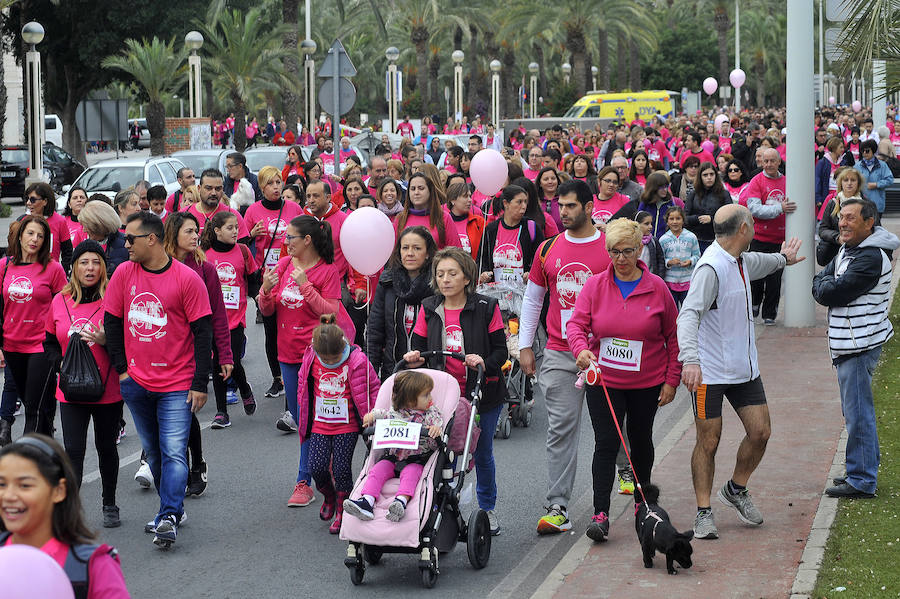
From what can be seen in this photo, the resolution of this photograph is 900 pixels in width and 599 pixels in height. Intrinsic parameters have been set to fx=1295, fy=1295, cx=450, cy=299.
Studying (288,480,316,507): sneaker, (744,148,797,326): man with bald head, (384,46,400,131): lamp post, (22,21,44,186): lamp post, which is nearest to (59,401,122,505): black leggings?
(288,480,316,507): sneaker

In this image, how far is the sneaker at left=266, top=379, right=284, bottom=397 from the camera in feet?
39.8

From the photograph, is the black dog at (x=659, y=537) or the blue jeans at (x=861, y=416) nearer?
the black dog at (x=659, y=537)

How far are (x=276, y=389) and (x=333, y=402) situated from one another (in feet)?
14.6

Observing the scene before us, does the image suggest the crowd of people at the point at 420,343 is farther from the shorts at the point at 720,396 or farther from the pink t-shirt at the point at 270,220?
the pink t-shirt at the point at 270,220

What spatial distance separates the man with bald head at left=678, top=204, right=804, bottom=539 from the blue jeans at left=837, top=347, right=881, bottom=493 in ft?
3.07

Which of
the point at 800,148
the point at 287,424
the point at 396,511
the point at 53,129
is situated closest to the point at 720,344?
the point at 396,511

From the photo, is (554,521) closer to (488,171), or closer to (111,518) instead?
(111,518)

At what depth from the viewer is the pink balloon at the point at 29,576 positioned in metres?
2.88

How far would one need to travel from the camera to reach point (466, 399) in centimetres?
730

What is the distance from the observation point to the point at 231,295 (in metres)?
11.0

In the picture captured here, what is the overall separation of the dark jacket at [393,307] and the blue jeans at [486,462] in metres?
1.39

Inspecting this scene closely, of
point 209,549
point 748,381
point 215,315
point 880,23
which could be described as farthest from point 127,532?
point 880,23

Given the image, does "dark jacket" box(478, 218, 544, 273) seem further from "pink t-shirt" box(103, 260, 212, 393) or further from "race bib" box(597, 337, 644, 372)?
"pink t-shirt" box(103, 260, 212, 393)

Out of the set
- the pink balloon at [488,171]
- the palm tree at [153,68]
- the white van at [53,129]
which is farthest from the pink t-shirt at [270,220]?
the white van at [53,129]
